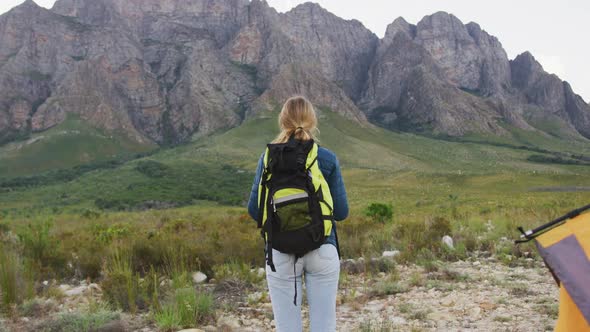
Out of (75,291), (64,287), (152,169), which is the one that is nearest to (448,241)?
(75,291)

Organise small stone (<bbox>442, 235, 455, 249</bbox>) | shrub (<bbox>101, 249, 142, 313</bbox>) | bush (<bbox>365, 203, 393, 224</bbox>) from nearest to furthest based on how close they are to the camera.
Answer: shrub (<bbox>101, 249, 142, 313</bbox>) → small stone (<bbox>442, 235, 455, 249</bbox>) → bush (<bbox>365, 203, 393, 224</bbox>)

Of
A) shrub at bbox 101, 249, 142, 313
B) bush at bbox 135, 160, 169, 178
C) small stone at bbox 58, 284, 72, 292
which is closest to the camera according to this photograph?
shrub at bbox 101, 249, 142, 313

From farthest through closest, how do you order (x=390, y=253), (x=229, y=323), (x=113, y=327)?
(x=390, y=253)
(x=229, y=323)
(x=113, y=327)

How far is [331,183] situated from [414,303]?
2.83 meters

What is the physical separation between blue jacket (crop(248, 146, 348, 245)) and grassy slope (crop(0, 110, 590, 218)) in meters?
15.8

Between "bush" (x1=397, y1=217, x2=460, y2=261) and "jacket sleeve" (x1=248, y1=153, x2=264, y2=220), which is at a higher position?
"jacket sleeve" (x1=248, y1=153, x2=264, y2=220)

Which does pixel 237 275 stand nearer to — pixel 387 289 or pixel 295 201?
pixel 387 289

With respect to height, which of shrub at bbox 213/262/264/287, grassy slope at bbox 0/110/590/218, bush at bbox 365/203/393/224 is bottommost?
grassy slope at bbox 0/110/590/218

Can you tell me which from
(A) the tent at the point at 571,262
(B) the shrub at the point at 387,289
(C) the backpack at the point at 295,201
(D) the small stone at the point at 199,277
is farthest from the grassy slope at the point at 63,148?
(A) the tent at the point at 571,262

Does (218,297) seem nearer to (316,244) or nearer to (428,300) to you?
(428,300)

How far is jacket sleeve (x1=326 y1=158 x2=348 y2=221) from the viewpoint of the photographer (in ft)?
11.3

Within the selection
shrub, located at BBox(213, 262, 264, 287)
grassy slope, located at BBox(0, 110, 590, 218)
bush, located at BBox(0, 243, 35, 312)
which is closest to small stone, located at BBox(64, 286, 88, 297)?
bush, located at BBox(0, 243, 35, 312)

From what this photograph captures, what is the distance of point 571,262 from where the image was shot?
8.97 ft

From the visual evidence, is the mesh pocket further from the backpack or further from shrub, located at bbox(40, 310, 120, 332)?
shrub, located at bbox(40, 310, 120, 332)
